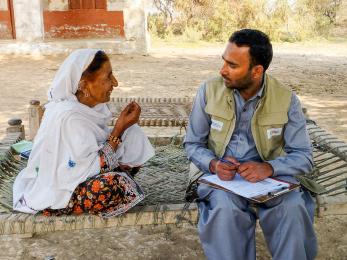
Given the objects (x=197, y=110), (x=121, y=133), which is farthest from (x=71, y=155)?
(x=197, y=110)

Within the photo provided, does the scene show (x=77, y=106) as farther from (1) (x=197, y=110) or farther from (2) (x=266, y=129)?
(2) (x=266, y=129)

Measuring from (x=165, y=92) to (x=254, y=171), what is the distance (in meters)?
5.87

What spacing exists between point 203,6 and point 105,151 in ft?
50.8

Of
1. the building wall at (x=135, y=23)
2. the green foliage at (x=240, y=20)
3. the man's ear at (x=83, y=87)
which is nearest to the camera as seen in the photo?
the man's ear at (x=83, y=87)

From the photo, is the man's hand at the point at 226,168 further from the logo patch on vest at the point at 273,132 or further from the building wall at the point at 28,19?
the building wall at the point at 28,19

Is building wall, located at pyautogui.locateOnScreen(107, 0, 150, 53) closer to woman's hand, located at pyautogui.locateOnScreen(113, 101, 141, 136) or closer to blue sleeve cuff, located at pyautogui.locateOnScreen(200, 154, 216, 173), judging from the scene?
woman's hand, located at pyautogui.locateOnScreen(113, 101, 141, 136)

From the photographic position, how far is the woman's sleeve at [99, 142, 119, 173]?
7.98 ft

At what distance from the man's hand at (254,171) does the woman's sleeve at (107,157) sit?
0.68 metres

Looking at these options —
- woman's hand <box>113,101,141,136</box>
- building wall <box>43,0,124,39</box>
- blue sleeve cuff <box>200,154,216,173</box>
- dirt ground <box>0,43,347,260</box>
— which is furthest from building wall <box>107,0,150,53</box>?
blue sleeve cuff <box>200,154,216,173</box>

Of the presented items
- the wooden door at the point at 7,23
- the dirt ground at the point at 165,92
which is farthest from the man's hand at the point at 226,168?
the wooden door at the point at 7,23

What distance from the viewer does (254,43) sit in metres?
2.30

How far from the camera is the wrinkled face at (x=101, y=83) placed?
2424mm

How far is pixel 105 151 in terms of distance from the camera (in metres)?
2.44

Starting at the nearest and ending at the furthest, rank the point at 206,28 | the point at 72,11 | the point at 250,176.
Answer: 1. the point at 250,176
2. the point at 72,11
3. the point at 206,28
